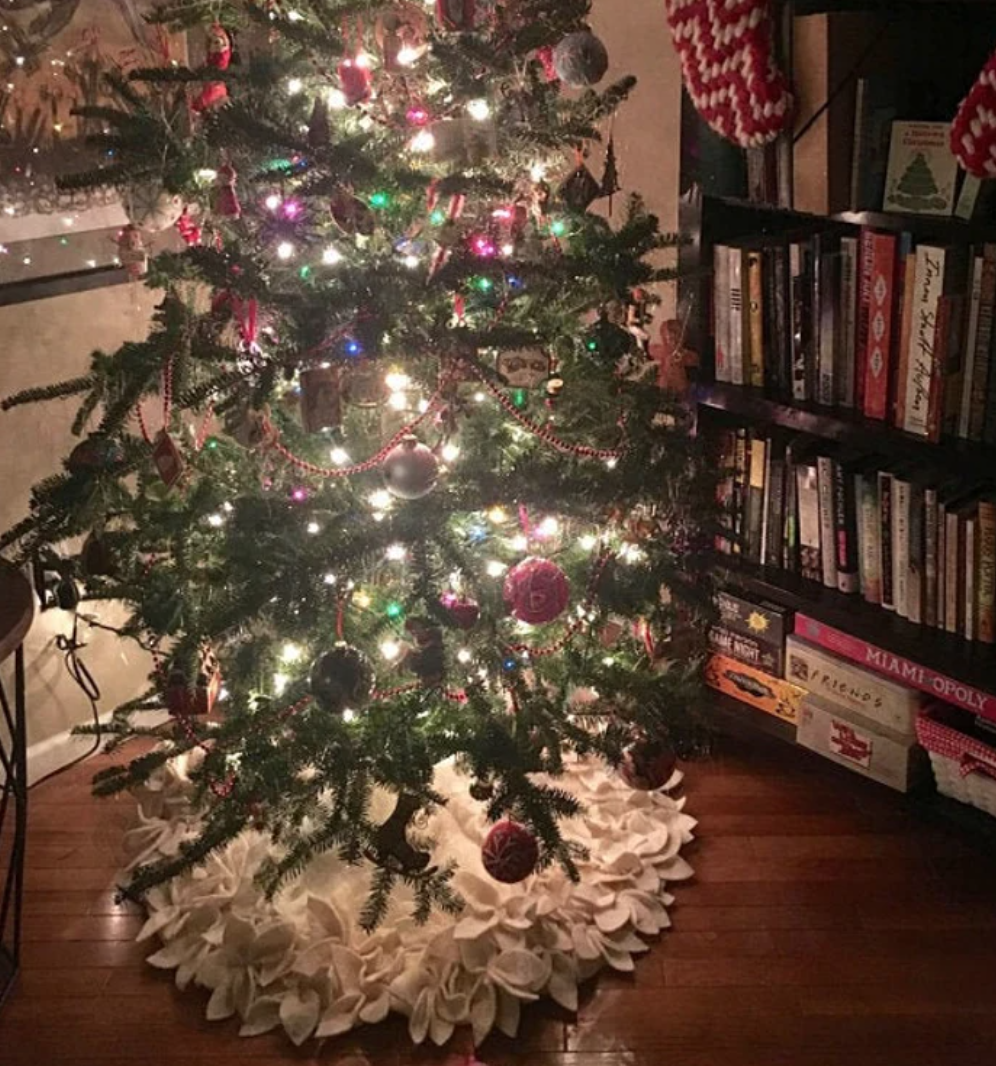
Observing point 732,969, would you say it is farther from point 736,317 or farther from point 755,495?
point 736,317

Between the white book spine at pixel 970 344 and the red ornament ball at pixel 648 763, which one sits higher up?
the white book spine at pixel 970 344

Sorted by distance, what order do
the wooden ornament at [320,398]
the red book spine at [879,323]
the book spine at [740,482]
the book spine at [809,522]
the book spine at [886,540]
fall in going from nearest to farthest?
the wooden ornament at [320,398] → the red book spine at [879,323] → the book spine at [886,540] → the book spine at [809,522] → the book spine at [740,482]

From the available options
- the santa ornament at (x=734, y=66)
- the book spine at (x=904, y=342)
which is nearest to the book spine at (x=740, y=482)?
the book spine at (x=904, y=342)

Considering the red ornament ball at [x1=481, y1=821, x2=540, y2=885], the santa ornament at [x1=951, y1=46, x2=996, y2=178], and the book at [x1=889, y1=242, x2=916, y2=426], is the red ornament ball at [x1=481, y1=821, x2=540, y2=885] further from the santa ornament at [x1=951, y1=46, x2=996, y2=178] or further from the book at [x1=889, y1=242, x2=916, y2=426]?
the santa ornament at [x1=951, y1=46, x2=996, y2=178]

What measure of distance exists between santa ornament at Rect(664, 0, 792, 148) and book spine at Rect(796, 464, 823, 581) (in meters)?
0.56

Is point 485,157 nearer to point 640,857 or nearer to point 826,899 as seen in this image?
point 640,857

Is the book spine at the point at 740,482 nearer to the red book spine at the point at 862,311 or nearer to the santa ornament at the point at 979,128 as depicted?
the red book spine at the point at 862,311

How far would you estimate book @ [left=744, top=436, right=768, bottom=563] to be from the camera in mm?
2201

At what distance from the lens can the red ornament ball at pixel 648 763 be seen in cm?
186

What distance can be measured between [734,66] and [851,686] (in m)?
1.04

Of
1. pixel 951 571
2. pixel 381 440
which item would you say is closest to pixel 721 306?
pixel 951 571

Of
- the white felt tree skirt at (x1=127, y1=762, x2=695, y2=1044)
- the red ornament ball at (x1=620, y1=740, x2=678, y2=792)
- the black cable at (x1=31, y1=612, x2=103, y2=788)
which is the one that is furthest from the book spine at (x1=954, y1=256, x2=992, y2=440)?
the black cable at (x1=31, y1=612, x2=103, y2=788)

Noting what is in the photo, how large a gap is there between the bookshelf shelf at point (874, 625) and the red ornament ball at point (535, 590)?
2.13 feet

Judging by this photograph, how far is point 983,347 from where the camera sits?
1845 mm
